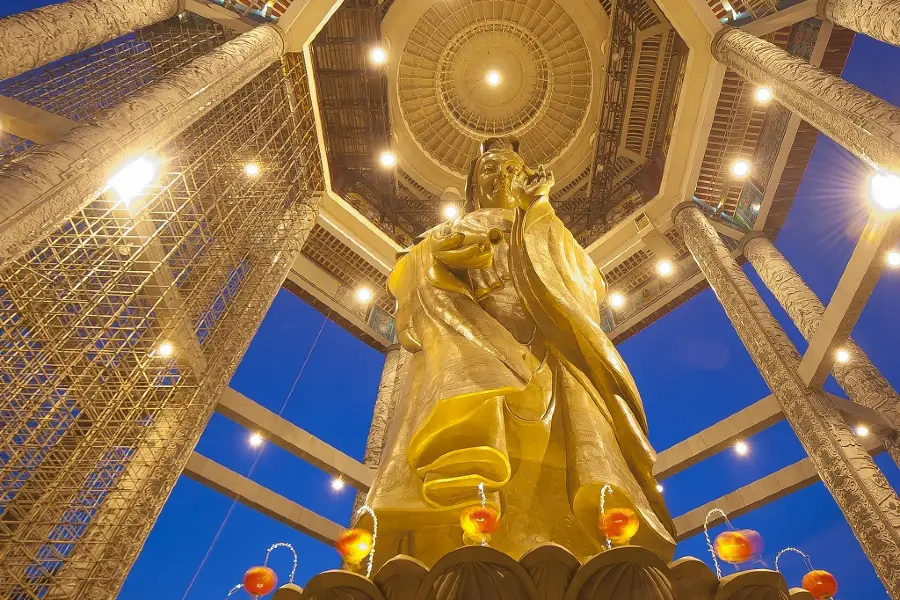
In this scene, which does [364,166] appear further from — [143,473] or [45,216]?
[45,216]

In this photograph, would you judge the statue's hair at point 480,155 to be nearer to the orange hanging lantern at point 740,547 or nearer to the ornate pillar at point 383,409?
the orange hanging lantern at point 740,547

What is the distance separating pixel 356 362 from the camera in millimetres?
21812

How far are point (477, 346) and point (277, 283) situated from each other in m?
5.46

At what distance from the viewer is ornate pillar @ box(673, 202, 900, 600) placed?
4.51 metres

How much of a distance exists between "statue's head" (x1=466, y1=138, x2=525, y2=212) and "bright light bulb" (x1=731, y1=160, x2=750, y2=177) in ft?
17.6

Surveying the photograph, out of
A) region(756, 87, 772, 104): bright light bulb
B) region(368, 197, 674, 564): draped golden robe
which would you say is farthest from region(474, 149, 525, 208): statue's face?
region(756, 87, 772, 104): bright light bulb

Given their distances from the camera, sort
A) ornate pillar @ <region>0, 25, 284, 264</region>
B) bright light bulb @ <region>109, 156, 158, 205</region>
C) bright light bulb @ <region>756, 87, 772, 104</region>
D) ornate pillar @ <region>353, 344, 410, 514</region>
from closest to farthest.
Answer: ornate pillar @ <region>0, 25, 284, 264</region> → bright light bulb @ <region>109, 156, 158, 205</region> → bright light bulb @ <region>756, 87, 772, 104</region> → ornate pillar @ <region>353, 344, 410, 514</region>

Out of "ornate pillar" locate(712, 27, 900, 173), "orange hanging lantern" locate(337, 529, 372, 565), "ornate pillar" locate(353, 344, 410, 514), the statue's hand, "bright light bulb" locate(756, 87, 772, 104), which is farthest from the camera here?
"ornate pillar" locate(353, 344, 410, 514)

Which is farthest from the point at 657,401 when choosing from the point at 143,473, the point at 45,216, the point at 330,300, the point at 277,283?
the point at 45,216

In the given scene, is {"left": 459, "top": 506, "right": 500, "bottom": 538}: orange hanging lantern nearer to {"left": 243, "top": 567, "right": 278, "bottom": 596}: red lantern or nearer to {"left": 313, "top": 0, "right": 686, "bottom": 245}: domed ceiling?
{"left": 243, "top": 567, "right": 278, "bottom": 596}: red lantern

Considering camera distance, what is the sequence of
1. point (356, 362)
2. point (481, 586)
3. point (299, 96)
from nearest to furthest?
point (481, 586)
point (299, 96)
point (356, 362)

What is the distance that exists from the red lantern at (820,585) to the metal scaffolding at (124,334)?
4.02m

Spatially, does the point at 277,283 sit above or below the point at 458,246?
above

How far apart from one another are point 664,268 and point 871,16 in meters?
5.37
